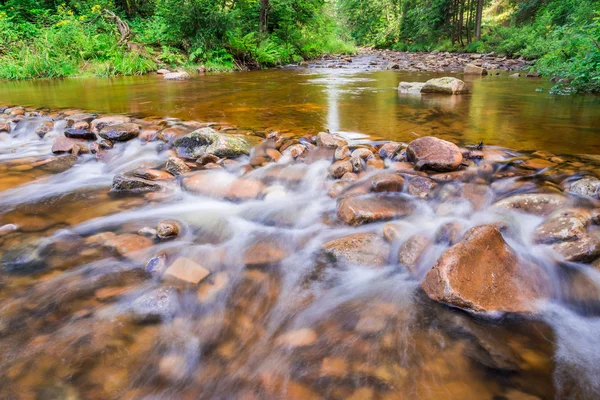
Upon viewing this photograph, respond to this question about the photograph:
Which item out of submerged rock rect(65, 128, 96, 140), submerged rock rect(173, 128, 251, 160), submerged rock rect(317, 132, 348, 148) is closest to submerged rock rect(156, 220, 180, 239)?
submerged rock rect(173, 128, 251, 160)

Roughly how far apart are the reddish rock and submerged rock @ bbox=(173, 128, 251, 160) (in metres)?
1.58

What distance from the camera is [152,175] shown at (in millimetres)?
3586

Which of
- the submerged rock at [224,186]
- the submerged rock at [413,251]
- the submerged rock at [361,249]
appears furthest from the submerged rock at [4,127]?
the submerged rock at [413,251]

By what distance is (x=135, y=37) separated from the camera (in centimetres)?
1421

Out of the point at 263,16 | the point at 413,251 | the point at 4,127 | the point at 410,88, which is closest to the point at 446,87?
the point at 410,88

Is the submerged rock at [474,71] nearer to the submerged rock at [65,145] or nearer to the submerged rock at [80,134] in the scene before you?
the submerged rock at [80,134]

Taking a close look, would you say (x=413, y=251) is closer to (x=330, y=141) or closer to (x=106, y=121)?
(x=330, y=141)

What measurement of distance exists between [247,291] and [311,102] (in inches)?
199

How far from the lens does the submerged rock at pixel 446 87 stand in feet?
23.0

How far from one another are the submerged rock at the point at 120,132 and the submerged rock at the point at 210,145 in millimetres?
860

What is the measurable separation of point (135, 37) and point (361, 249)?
1534cm

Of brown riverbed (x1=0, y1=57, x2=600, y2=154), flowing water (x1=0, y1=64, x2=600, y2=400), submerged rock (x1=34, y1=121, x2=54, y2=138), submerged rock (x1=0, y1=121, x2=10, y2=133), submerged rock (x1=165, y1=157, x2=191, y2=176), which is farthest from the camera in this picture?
submerged rock (x1=0, y1=121, x2=10, y2=133)

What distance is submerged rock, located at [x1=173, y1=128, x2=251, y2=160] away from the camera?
154 inches

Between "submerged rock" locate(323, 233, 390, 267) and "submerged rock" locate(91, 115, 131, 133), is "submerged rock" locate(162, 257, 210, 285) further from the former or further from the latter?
"submerged rock" locate(91, 115, 131, 133)
